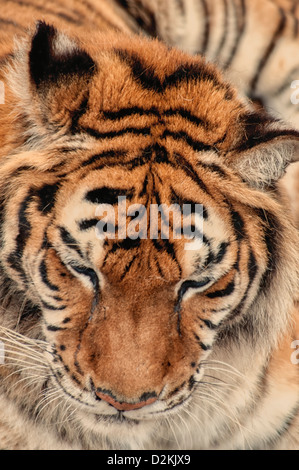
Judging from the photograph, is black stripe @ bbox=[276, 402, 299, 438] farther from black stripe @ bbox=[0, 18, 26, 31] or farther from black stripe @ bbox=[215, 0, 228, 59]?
black stripe @ bbox=[215, 0, 228, 59]

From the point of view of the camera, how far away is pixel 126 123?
6.53 ft

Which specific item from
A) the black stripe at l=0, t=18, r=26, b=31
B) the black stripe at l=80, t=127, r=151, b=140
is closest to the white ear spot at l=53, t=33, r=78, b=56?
the black stripe at l=80, t=127, r=151, b=140

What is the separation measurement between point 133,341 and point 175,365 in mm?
152

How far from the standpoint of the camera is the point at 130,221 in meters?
1.82

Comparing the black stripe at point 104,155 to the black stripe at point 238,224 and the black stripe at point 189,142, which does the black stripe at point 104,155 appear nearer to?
the black stripe at point 189,142

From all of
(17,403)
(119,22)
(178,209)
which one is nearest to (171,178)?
(178,209)

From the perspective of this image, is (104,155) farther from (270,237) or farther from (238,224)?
(270,237)

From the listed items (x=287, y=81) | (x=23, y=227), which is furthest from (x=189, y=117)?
(x=287, y=81)

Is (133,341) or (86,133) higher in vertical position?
(86,133)

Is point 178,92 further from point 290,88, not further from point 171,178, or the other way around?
point 290,88

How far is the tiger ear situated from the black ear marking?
47 cm

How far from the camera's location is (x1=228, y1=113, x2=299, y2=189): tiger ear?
1.92 meters

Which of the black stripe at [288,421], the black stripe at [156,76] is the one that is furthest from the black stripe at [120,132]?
the black stripe at [288,421]

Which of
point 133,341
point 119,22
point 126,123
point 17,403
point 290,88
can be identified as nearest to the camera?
point 133,341
